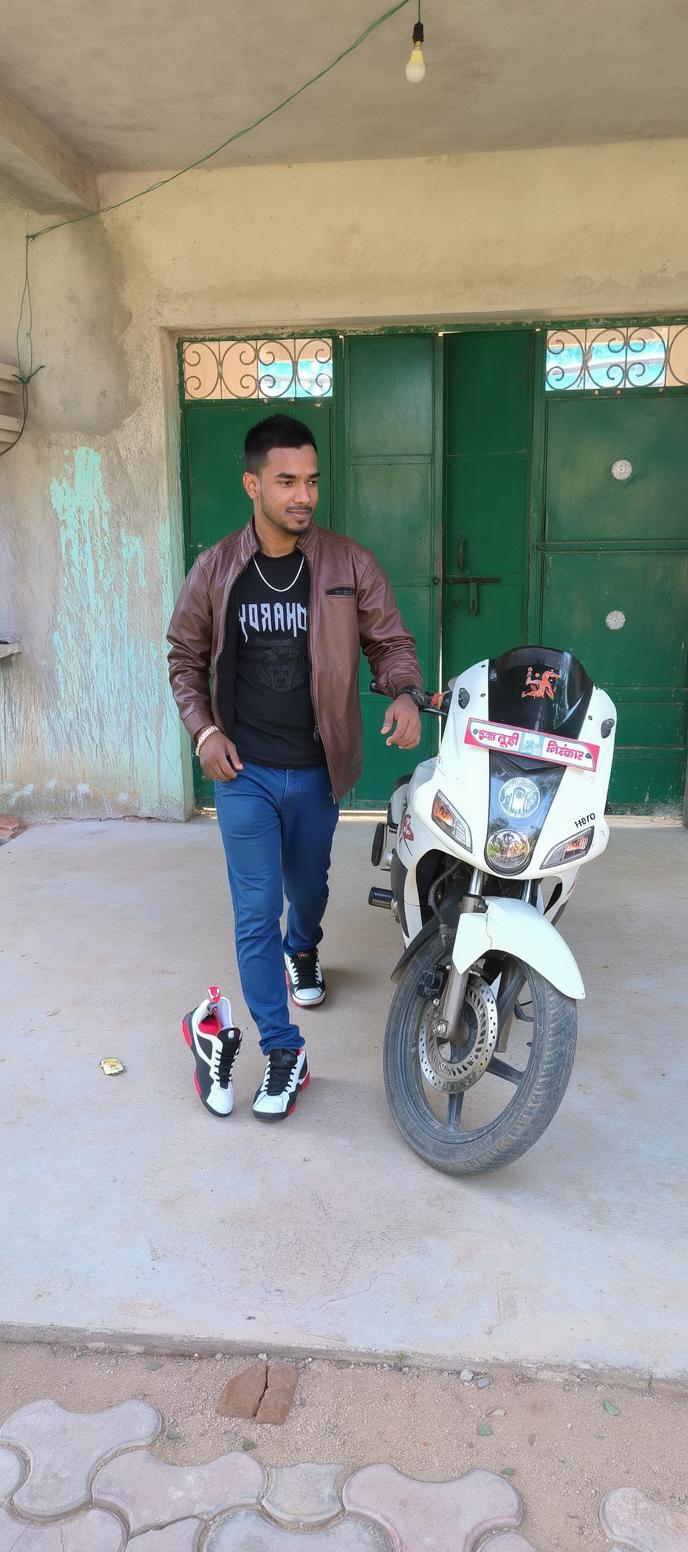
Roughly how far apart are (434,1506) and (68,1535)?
0.51 metres

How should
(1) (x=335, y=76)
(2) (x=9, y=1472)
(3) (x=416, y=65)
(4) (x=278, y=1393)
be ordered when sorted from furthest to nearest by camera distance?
(1) (x=335, y=76)
(3) (x=416, y=65)
(4) (x=278, y=1393)
(2) (x=9, y=1472)

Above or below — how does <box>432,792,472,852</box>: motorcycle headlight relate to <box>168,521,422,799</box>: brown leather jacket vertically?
below

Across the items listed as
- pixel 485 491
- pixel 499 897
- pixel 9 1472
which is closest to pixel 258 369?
pixel 485 491

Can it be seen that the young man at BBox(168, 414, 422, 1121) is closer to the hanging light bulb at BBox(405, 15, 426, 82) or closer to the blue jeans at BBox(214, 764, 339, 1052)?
the blue jeans at BBox(214, 764, 339, 1052)

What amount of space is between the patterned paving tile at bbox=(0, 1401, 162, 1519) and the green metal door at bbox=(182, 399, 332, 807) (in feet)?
12.7

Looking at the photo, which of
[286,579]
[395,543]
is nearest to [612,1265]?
[286,579]

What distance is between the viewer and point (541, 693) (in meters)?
2.17

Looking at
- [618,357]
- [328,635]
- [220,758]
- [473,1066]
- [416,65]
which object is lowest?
[473,1066]

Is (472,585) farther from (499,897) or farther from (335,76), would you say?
(499,897)

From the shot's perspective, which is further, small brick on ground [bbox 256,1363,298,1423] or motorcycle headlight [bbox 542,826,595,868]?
motorcycle headlight [bbox 542,826,595,868]

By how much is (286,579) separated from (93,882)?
2174mm

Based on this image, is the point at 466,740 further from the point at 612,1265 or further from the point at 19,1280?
the point at 19,1280

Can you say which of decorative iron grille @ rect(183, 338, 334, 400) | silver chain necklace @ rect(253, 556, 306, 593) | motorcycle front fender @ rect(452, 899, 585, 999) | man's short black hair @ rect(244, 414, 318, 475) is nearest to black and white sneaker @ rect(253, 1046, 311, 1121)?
motorcycle front fender @ rect(452, 899, 585, 999)

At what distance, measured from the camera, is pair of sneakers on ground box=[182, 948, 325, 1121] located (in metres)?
2.44
